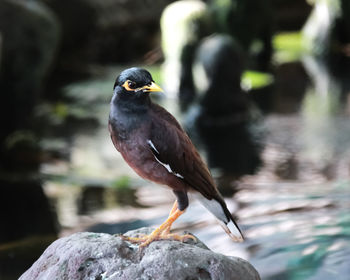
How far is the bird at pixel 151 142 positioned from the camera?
2512 millimetres

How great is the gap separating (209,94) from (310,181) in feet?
7.93

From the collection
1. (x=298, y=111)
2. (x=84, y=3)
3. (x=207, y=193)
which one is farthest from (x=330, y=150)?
(x=84, y=3)

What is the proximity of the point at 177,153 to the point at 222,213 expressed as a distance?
1.23 ft

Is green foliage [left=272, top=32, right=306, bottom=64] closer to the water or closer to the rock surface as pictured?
the water

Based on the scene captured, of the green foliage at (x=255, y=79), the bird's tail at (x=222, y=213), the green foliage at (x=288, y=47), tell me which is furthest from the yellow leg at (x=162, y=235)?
the green foliage at (x=288, y=47)

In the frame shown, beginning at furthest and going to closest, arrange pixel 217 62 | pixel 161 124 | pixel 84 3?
pixel 84 3 < pixel 217 62 < pixel 161 124

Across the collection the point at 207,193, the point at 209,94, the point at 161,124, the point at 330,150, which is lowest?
the point at 330,150

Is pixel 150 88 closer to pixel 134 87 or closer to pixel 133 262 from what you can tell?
pixel 134 87

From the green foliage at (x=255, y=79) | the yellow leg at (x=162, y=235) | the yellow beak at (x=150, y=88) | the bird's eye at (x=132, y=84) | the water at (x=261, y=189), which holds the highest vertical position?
the bird's eye at (x=132, y=84)

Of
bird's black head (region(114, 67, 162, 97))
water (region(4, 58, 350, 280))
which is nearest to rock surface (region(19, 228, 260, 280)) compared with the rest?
bird's black head (region(114, 67, 162, 97))

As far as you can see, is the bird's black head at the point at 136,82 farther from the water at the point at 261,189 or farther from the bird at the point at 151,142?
the water at the point at 261,189

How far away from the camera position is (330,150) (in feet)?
21.0

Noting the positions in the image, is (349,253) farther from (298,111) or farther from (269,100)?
(269,100)

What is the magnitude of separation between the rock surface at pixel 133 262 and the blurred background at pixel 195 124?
1.24 m
